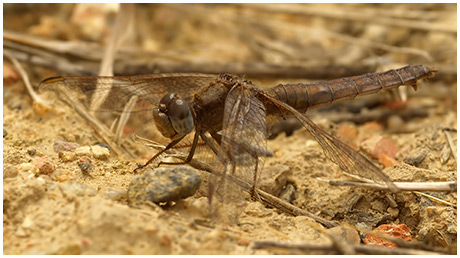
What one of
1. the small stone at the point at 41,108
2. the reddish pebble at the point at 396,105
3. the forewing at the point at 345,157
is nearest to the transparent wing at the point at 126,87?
the small stone at the point at 41,108

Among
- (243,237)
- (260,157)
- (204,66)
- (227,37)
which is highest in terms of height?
(227,37)

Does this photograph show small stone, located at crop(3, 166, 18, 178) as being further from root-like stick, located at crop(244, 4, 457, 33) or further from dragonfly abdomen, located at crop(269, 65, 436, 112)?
root-like stick, located at crop(244, 4, 457, 33)

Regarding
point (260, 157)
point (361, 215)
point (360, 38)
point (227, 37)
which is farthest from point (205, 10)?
point (361, 215)

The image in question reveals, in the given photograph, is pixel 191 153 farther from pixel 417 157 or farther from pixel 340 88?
pixel 417 157

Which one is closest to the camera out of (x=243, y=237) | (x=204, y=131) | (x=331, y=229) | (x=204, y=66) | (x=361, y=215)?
(x=243, y=237)

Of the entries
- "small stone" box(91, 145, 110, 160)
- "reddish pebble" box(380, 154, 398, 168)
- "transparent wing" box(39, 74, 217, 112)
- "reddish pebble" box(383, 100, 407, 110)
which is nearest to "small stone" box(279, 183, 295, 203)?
"reddish pebble" box(380, 154, 398, 168)

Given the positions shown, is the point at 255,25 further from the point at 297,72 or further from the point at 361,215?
the point at 361,215

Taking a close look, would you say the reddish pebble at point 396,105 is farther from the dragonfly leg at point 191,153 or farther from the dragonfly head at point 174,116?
the dragonfly head at point 174,116
